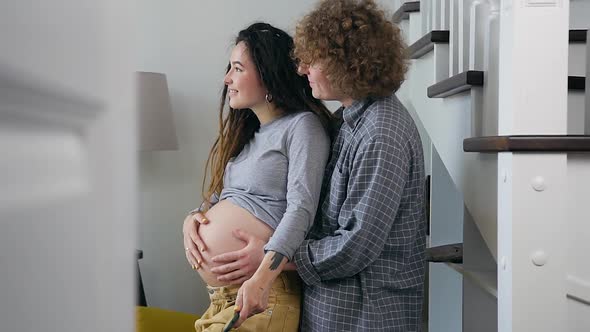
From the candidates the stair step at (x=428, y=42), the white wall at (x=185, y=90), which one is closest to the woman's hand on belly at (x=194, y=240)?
the stair step at (x=428, y=42)

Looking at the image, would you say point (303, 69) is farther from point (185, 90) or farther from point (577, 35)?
point (185, 90)

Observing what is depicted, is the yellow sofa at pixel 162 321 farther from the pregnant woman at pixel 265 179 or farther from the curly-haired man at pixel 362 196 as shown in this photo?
the curly-haired man at pixel 362 196

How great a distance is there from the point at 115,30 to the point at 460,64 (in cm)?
159

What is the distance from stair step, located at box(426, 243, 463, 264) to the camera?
2197mm

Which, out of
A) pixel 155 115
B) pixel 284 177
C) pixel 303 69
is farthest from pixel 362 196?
pixel 155 115

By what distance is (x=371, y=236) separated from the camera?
5.63 ft

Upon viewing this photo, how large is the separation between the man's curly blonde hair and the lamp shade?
1384mm

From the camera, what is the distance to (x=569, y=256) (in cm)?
135

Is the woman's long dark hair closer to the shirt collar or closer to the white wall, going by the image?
the shirt collar

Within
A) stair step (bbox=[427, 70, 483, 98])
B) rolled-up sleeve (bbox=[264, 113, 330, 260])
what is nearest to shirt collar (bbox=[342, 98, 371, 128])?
rolled-up sleeve (bbox=[264, 113, 330, 260])

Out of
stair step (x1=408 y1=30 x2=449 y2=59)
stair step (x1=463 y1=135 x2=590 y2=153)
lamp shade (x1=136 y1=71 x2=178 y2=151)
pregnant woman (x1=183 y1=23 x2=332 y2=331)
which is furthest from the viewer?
lamp shade (x1=136 y1=71 x2=178 y2=151)

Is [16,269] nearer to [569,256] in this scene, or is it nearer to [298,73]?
[569,256]

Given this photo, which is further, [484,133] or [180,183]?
[180,183]

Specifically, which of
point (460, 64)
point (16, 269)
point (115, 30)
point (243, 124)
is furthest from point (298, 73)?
point (16, 269)
